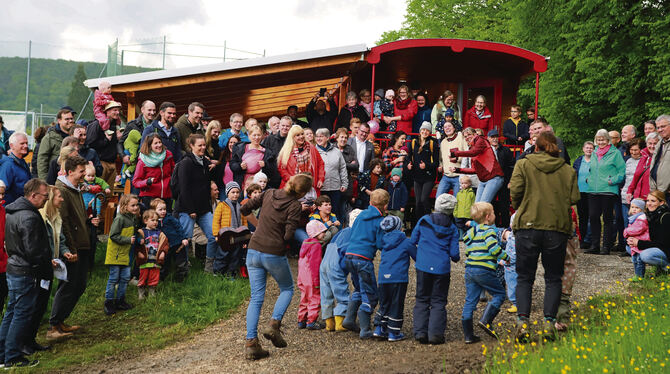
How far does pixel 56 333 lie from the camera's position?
289 inches

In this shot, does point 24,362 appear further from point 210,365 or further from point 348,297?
point 348,297

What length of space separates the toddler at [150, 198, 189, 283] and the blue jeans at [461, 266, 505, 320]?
4.26 m

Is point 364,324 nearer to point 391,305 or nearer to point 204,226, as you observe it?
point 391,305

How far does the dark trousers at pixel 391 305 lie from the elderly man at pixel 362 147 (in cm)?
463

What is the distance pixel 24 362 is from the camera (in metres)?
6.44

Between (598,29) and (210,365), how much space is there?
53.2 feet

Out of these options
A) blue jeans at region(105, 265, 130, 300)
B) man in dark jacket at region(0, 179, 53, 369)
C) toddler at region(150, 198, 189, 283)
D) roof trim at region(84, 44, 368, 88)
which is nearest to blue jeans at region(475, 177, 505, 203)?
roof trim at region(84, 44, 368, 88)

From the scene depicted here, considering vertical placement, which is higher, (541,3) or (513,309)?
(541,3)

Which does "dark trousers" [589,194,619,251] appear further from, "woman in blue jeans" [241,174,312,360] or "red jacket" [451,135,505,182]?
"woman in blue jeans" [241,174,312,360]

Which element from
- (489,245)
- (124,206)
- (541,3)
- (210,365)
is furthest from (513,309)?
(541,3)

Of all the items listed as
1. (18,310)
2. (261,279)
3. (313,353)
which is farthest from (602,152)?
(18,310)

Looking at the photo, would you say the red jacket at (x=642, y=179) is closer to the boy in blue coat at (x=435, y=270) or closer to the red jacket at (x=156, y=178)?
the boy in blue coat at (x=435, y=270)

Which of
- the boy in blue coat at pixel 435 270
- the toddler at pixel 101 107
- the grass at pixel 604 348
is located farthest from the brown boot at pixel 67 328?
the grass at pixel 604 348

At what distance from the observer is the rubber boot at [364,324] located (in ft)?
21.7
